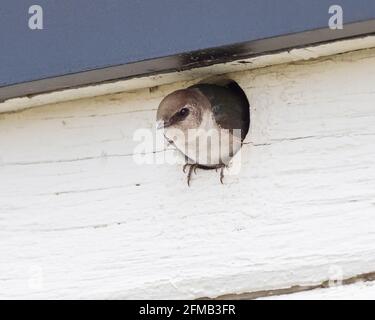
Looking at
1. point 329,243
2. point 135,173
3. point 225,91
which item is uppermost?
point 225,91

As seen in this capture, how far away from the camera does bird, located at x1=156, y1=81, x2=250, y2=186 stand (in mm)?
1648

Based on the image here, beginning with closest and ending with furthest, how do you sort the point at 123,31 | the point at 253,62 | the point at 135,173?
1. the point at 123,31
2. the point at 253,62
3. the point at 135,173

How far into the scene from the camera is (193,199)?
1.63m

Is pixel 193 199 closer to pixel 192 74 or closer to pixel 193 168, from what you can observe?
pixel 193 168

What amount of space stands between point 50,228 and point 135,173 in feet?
0.60

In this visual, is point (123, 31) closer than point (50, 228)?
Yes

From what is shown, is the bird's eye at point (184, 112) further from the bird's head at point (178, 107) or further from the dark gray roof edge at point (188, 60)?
the dark gray roof edge at point (188, 60)

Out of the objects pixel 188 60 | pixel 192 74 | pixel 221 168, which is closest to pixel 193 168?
pixel 221 168

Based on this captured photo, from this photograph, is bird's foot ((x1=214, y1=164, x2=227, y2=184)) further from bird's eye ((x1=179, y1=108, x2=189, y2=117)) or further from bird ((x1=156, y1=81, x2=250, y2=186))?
bird's eye ((x1=179, y1=108, x2=189, y2=117))

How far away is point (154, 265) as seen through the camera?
163 centimetres

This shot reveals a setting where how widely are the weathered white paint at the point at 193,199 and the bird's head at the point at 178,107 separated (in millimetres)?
21

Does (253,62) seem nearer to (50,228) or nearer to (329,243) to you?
(329,243)

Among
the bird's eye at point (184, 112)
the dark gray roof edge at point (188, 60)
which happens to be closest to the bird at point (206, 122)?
the bird's eye at point (184, 112)
